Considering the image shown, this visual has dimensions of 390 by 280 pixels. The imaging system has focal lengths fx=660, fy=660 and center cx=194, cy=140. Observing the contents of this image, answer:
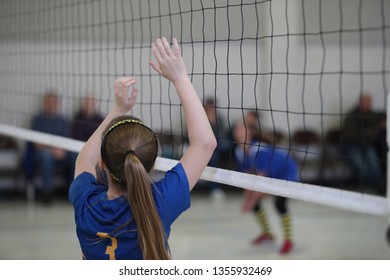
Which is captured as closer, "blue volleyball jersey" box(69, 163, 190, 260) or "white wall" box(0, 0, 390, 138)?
"blue volleyball jersey" box(69, 163, 190, 260)

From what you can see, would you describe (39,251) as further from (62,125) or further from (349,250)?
(349,250)

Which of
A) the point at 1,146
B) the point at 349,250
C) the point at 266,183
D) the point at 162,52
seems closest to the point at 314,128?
the point at 349,250

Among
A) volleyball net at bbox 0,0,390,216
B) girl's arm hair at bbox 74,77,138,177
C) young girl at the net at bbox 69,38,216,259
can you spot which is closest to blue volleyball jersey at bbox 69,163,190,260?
young girl at the net at bbox 69,38,216,259

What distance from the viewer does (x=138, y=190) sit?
1.58m

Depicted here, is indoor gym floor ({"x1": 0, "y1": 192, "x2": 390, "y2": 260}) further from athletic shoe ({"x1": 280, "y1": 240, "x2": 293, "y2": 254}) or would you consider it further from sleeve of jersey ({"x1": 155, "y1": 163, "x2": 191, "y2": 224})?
sleeve of jersey ({"x1": 155, "y1": 163, "x2": 191, "y2": 224})

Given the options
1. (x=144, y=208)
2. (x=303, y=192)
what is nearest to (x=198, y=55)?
(x=303, y=192)

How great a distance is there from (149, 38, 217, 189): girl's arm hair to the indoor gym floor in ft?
12.1

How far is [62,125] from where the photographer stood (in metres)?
7.25

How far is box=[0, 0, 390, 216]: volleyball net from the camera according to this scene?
21.0ft

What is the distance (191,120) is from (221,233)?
4.73 m

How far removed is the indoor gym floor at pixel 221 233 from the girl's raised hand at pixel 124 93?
3421 mm

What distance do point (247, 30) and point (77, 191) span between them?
5.29 m

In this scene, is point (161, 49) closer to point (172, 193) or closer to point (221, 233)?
point (172, 193)

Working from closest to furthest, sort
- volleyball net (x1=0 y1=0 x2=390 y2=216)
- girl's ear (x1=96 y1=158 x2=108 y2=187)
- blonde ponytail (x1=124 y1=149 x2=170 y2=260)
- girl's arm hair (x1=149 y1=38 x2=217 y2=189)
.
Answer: blonde ponytail (x1=124 y1=149 x2=170 y2=260) < girl's arm hair (x1=149 y1=38 x2=217 y2=189) < girl's ear (x1=96 y1=158 x2=108 y2=187) < volleyball net (x1=0 y1=0 x2=390 y2=216)
